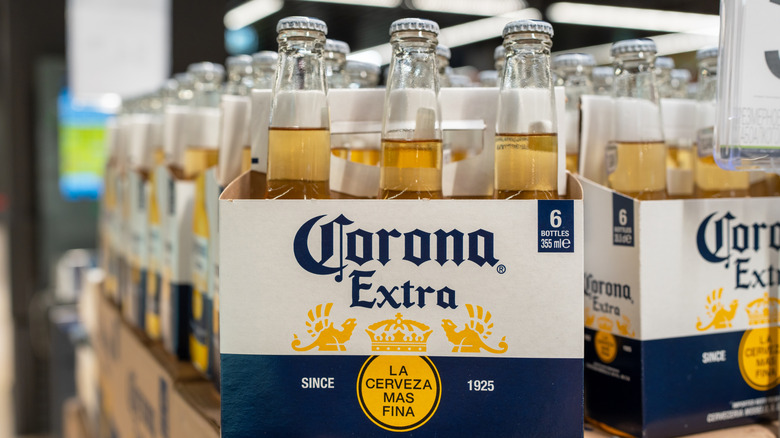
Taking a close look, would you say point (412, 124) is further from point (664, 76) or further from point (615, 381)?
point (664, 76)

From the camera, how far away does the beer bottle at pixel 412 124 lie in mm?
829

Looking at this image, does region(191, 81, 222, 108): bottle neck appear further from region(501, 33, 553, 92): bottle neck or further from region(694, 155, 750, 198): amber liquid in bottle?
region(694, 155, 750, 198): amber liquid in bottle

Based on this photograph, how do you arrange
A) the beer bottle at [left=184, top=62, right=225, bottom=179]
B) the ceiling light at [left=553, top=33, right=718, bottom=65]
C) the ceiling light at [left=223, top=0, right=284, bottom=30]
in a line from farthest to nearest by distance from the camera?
the ceiling light at [left=223, top=0, right=284, bottom=30] → the ceiling light at [left=553, top=33, right=718, bottom=65] → the beer bottle at [left=184, top=62, right=225, bottom=179]

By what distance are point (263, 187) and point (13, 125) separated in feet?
12.7

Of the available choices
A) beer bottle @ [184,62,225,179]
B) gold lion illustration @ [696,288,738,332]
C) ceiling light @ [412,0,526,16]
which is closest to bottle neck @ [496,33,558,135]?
gold lion illustration @ [696,288,738,332]

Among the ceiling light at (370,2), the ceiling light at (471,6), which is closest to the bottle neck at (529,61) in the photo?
the ceiling light at (471,6)

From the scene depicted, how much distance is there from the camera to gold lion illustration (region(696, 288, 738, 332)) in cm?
91

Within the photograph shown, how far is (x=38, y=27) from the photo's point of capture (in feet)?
13.4

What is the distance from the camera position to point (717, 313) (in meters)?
0.92

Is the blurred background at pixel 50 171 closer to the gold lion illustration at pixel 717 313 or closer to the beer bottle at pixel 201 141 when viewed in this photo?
the beer bottle at pixel 201 141

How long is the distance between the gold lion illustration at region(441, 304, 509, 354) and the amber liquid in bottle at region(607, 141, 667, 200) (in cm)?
33

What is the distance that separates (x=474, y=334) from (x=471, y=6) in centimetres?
694

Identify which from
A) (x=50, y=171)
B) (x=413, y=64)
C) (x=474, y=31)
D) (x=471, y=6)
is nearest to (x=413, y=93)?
(x=413, y=64)

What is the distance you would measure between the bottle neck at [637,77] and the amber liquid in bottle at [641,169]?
0.24 feet
